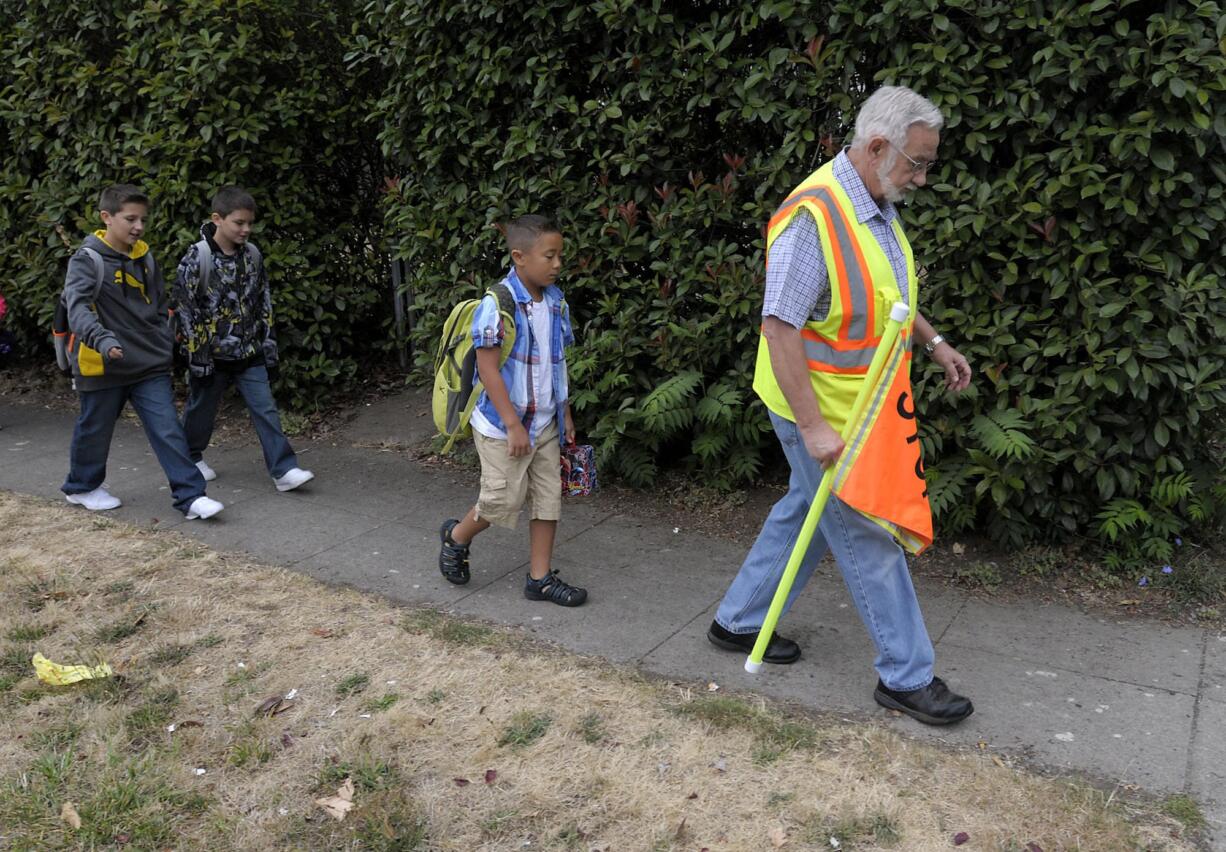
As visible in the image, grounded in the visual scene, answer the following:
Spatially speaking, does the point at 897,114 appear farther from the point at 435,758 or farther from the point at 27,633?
the point at 27,633

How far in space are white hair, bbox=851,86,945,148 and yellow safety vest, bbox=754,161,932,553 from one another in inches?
8.2

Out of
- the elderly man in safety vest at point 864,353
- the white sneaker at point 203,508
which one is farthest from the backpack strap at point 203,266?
the elderly man in safety vest at point 864,353

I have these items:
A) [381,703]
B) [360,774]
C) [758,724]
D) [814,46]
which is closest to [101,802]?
[360,774]

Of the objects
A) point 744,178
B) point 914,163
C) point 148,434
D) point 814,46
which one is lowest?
point 148,434

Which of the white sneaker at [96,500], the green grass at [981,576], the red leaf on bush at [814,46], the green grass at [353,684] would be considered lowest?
the green grass at [981,576]

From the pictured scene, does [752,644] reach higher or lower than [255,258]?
lower

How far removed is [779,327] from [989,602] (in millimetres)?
1953

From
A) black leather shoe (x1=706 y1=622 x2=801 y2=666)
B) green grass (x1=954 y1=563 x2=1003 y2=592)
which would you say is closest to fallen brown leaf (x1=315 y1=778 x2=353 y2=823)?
black leather shoe (x1=706 y1=622 x2=801 y2=666)

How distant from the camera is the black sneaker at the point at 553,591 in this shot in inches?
181

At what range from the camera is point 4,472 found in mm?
6914

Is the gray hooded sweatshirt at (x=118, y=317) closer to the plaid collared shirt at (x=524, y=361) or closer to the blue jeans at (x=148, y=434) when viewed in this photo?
the blue jeans at (x=148, y=434)

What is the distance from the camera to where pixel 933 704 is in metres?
3.56

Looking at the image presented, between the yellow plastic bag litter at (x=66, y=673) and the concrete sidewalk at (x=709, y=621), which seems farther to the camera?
the yellow plastic bag litter at (x=66, y=673)

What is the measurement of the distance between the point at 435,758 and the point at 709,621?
1.43m
